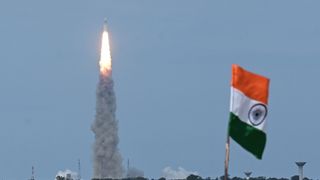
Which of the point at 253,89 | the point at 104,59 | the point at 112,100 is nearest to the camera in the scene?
the point at 253,89

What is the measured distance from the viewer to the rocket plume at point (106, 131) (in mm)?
168387

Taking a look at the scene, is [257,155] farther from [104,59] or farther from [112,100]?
[112,100]

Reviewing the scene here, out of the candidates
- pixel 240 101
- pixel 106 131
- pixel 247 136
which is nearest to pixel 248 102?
pixel 240 101

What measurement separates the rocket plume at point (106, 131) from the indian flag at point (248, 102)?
11489 centimetres

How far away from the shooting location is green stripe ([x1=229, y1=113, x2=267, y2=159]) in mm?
44688

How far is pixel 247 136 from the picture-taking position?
44.9 m

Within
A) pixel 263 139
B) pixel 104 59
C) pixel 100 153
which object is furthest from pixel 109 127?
pixel 263 139

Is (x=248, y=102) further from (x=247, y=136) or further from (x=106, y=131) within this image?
(x=106, y=131)

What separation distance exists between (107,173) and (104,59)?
35.2 metres

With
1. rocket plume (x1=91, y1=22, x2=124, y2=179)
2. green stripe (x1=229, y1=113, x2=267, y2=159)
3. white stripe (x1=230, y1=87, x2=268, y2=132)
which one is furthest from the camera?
rocket plume (x1=91, y1=22, x2=124, y2=179)

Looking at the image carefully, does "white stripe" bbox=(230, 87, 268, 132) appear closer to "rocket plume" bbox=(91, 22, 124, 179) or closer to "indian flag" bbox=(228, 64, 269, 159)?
"indian flag" bbox=(228, 64, 269, 159)

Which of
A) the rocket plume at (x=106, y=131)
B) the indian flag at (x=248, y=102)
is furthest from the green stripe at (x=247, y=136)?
the rocket plume at (x=106, y=131)

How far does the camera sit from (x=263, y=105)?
146 ft

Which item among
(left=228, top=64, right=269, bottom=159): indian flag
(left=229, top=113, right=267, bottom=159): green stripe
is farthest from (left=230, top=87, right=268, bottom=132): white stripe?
(left=229, top=113, right=267, bottom=159): green stripe
